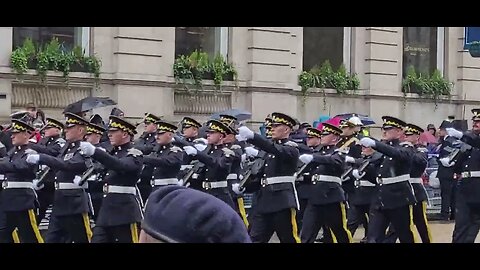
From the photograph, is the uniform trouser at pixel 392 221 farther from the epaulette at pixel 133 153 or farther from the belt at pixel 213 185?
the epaulette at pixel 133 153

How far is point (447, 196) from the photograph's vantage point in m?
14.9

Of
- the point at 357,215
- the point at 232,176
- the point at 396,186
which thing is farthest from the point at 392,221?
the point at 232,176

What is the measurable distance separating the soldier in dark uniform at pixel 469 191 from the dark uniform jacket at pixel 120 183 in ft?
11.3

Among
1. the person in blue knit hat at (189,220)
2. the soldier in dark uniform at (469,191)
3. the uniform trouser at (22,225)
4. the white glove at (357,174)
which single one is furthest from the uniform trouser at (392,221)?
the person in blue knit hat at (189,220)

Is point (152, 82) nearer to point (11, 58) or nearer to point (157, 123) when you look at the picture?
point (11, 58)

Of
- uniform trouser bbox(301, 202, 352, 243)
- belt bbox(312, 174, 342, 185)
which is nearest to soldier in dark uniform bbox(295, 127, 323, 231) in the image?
belt bbox(312, 174, 342, 185)

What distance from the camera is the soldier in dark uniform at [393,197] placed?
390 inches

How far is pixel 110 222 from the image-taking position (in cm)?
885

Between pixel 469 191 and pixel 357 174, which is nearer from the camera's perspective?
pixel 469 191

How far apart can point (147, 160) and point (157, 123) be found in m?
0.79

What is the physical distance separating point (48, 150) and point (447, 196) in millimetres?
6821

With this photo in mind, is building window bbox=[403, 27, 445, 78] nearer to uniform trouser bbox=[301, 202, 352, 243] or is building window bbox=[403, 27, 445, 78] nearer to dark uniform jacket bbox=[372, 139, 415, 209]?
uniform trouser bbox=[301, 202, 352, 243]

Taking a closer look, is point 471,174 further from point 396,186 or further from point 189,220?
point 189,220
